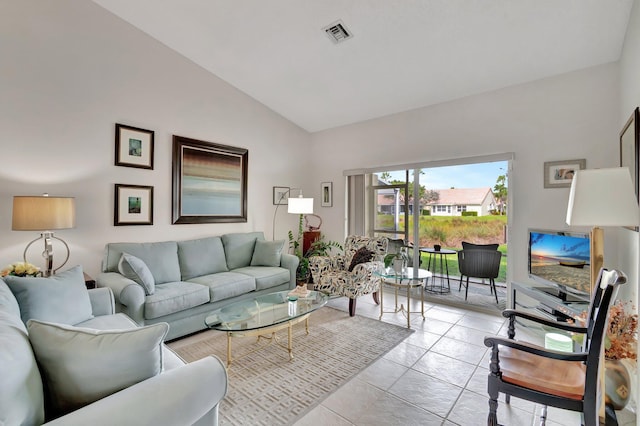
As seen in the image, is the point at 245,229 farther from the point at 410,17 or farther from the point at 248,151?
the point at 410,17

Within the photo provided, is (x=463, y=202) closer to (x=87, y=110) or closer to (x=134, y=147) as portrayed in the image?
(x=134, y=147)

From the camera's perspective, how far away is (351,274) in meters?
3.62

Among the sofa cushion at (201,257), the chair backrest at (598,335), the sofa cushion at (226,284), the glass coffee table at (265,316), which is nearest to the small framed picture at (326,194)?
the sofa cushion at (201,257)

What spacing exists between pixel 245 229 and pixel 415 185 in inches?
107

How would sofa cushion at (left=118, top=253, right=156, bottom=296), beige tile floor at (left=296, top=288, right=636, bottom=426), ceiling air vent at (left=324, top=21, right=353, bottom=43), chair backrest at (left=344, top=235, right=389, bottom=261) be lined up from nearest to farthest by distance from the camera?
beige tile floor at (left=296, top=288, right=636, bottom=426) → sofa cushion at (left=118, top=253, right=156, bottom=296) → ceiling air vent at (left=324, top=21, right=353, bottom=43) → chair backrest at (left=344, top=235, right=389, bottom=261)

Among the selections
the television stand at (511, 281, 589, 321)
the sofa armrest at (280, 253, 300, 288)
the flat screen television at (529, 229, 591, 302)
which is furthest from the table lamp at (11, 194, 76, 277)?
the flat screen television at (529, 229, 591, 302)

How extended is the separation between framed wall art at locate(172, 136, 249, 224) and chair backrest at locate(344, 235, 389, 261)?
5.65ft

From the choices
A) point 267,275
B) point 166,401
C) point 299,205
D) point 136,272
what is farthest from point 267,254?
point 166,401

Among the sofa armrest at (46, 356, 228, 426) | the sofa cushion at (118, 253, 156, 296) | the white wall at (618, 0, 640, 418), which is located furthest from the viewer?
the sofa cushion at (118, 253, 156, 296)

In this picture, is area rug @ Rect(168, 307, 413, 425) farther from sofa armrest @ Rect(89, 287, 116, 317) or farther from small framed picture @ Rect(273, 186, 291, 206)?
small framed picture @ Rect(273, 186, 291, 206)

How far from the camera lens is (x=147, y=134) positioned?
3553 mm

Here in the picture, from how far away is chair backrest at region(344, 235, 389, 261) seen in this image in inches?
160

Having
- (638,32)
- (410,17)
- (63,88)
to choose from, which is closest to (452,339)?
(638,32)

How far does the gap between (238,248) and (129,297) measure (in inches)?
67.5
